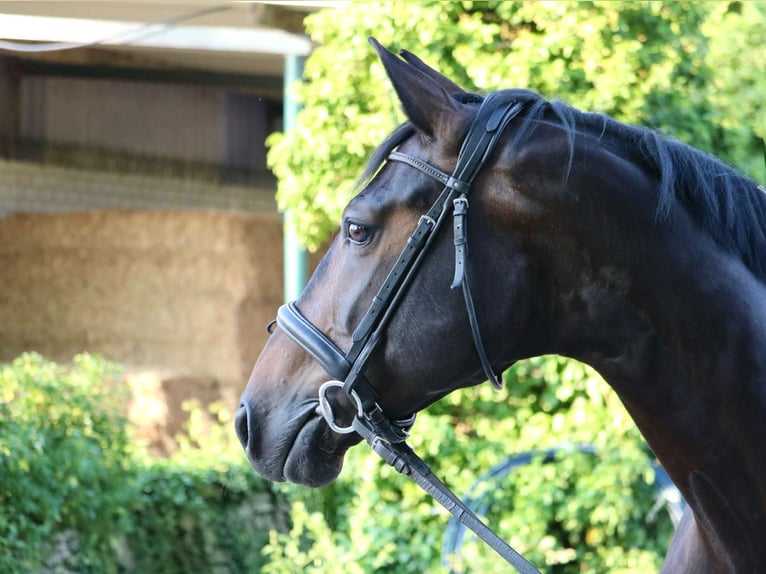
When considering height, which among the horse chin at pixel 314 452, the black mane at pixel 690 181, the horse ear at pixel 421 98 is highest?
the horse ear at pixel 421 98

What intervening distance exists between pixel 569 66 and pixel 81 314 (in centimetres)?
558

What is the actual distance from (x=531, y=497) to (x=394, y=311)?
9.19ft

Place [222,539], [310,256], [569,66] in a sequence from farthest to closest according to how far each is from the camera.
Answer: [310,256] < [222,539] < [569,66]

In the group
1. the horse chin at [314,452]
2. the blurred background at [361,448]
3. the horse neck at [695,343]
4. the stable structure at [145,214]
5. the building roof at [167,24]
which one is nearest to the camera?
the horse neck at [695,343]

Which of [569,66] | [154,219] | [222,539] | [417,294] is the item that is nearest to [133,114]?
[154,219]

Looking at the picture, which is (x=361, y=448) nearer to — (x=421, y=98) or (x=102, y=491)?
(x=102, y=491)

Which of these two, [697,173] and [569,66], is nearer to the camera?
[697,173]

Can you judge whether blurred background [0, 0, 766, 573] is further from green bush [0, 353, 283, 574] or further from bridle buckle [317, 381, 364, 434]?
bridle buckle [317, 381, 364, 434]

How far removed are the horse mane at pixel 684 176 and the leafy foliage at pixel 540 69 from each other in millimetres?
2493

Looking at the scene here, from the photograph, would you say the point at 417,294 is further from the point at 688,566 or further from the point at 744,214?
the point at 688,566

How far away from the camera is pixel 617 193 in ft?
6.68

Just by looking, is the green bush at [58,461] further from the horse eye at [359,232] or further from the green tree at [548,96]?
the horse eye at [359,232]

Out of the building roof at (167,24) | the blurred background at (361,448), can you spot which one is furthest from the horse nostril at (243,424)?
the building roof at (167,24)

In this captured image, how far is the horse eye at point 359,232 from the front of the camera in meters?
2.10
